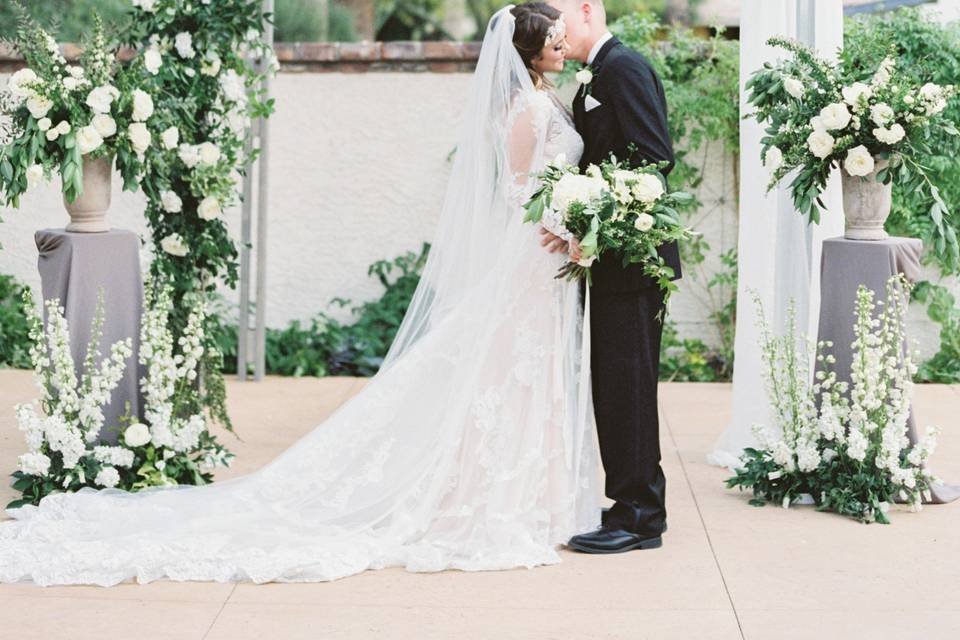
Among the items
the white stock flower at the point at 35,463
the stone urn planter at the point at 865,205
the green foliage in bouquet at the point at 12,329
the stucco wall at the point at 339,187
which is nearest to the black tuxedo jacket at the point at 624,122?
the stone urn planter at the point at 865,205

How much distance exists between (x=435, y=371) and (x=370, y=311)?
3.46m

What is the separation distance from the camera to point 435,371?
479 centimetres

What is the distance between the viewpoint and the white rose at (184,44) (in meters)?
5.66

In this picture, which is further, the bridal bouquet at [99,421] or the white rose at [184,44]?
the white rose at [184,44]

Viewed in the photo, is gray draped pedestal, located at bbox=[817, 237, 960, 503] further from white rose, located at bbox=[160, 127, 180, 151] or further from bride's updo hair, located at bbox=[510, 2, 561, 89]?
white rose, located at bbox=[160, 127, 180, 151]

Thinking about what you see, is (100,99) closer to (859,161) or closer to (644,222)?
(644,222)

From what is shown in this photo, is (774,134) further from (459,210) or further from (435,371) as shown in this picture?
(435,371)

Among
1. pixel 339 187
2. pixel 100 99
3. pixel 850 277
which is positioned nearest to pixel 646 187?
pixel 850 277

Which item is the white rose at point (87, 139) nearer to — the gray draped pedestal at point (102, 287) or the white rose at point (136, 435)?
the gray draped pedestal at point (102, 287)

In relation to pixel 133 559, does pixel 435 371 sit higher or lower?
higher

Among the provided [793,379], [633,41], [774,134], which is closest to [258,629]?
[793,379]

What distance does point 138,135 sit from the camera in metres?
5.02

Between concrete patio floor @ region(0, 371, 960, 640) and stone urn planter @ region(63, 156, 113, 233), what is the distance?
64.8 inches

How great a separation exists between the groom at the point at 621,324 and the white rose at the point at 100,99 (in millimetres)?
1747
